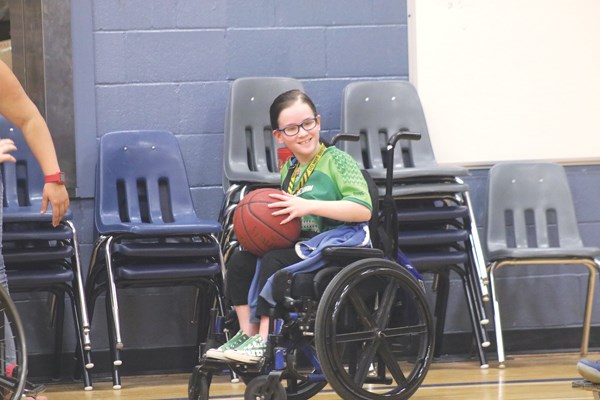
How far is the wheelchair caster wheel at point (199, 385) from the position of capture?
10.1 ft

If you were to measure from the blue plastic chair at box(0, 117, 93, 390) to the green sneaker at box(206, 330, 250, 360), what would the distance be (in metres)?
1.07

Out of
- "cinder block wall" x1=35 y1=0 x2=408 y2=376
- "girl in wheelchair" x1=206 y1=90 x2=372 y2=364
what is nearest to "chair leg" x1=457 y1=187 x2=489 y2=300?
"cinder block wall" x1=35 y1=0 x2=408 y2=376

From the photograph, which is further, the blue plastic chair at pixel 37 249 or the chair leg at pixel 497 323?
the chair leg at pixel 497 323

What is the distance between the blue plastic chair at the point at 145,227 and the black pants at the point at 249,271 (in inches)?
36.2

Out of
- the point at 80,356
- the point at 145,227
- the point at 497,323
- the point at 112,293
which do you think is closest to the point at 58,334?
the point at 80,356

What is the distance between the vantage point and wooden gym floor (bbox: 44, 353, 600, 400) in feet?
11.5

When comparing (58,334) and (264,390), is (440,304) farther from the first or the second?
(264,390)

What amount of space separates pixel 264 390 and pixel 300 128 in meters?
0.78

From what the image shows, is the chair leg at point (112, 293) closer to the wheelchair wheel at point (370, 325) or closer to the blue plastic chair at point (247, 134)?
the blue plastic chair at point (247, 134)

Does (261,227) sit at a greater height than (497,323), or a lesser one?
greater

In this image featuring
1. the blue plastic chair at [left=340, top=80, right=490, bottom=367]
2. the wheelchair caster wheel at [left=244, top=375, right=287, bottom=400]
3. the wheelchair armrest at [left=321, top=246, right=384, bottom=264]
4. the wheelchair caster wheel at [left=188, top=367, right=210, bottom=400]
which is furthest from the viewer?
the blue plastic chair at [left=340, top=80, right=490, bottom=367]

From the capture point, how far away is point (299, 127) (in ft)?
10.2

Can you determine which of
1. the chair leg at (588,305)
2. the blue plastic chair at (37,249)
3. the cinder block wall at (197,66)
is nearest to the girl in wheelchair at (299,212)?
the blue plastic chair at (37,249)

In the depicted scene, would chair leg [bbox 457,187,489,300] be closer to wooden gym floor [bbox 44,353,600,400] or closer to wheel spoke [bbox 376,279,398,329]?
wooden gym floor [bbox 44,353,600,400]
